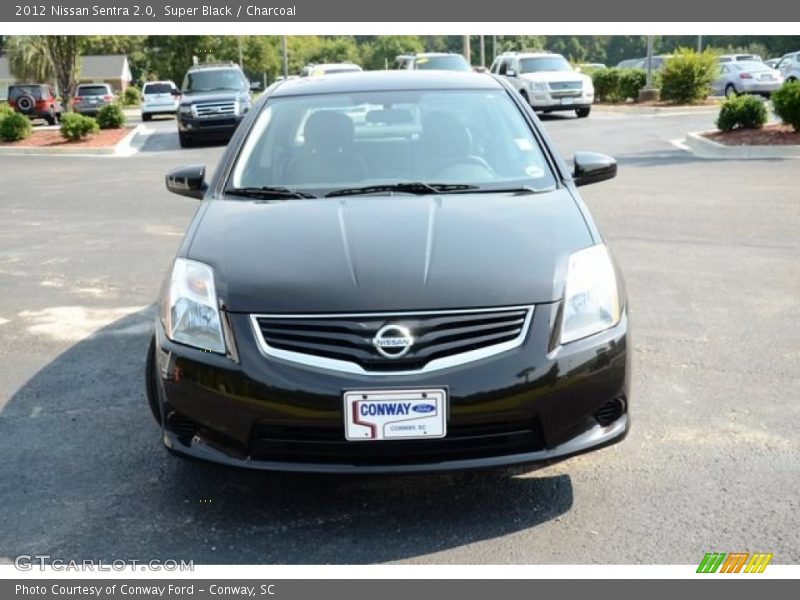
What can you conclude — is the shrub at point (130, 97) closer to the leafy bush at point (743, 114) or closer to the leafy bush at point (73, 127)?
the leafy bush at point (73, 127)

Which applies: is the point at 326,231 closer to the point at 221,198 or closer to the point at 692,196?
the point at 221,198

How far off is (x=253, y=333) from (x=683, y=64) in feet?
88.5

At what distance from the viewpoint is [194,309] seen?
3.49m

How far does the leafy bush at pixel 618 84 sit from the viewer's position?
32.3 metres

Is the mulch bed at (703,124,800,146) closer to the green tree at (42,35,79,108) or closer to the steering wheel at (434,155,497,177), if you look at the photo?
the steering wheel at (434,155,497,177)

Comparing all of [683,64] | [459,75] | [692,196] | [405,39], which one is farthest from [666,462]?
[405,39]

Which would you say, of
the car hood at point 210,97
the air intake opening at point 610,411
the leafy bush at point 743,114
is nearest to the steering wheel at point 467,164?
the air intake opening at point 610,411

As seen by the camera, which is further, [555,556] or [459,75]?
[459,75]

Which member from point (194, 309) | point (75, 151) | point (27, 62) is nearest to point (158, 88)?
point (75, 151)

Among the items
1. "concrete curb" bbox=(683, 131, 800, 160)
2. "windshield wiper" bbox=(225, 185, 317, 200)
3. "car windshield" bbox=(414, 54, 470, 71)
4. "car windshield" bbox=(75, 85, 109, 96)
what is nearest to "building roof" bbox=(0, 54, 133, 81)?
"car windshield" bbox=(75, 85, 109, 96)

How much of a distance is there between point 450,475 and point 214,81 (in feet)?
68.8

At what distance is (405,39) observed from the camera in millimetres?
112125

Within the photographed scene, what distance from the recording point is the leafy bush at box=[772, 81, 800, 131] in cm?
1555
